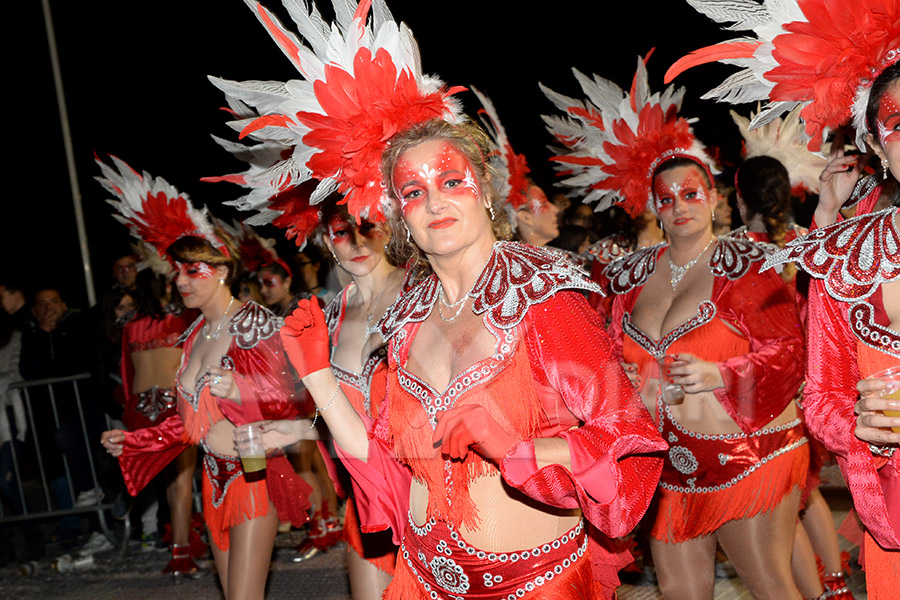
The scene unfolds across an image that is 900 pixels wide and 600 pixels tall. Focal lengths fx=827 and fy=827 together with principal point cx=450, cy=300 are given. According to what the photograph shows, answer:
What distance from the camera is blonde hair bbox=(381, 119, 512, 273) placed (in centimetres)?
219

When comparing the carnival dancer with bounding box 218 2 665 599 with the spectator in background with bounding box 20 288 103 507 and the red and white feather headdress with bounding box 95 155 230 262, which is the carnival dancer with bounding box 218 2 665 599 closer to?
the red and white feather headdress with bounding box 95 155 230 262

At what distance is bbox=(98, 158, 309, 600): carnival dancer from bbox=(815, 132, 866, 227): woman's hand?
230 cm

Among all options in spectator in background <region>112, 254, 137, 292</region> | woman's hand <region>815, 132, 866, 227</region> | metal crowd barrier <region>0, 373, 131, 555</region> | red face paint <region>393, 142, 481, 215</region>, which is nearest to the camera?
red face paint <region>393, 142, 481, 215</region>

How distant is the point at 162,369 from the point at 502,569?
3931mm

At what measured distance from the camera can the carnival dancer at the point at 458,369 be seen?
1.75 metres

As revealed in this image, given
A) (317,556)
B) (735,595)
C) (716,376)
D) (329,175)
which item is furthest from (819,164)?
(317,556)

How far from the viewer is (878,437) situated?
1.71m

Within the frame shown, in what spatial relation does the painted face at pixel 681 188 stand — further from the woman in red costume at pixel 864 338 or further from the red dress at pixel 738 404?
the woman in red costume at pixel 864 338

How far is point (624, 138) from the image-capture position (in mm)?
3818

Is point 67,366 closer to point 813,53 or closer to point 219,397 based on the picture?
point 219,397

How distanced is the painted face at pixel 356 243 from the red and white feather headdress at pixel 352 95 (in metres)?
0.94

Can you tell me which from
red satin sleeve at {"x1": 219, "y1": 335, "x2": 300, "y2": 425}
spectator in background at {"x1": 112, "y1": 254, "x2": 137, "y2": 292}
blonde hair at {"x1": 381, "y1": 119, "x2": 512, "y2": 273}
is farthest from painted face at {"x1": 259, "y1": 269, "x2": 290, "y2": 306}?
blonde hair at {"x1": 381, "y1": 119, "x2": 512, "y2": 273}

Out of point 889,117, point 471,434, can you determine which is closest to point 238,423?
point 471,434

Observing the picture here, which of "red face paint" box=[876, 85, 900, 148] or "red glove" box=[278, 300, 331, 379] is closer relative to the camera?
"red face paint" box=[876, 85, 900, 148]
